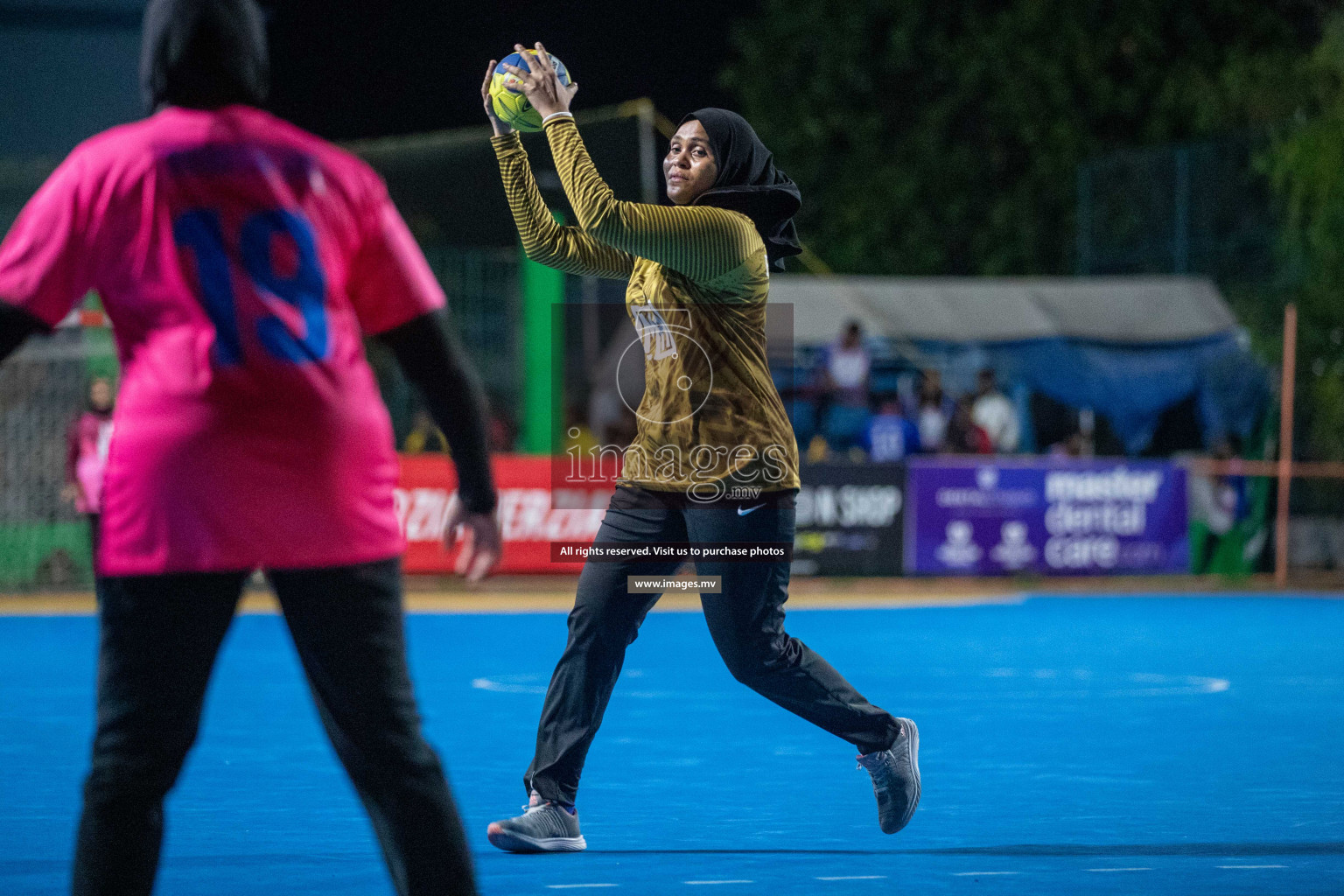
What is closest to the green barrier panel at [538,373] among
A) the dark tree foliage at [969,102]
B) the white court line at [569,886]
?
the white court line at [569,886]

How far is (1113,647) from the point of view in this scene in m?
12.6

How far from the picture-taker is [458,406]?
11.0 feet

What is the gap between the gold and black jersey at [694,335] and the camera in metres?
5.12

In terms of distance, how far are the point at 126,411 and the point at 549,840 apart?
2.49m

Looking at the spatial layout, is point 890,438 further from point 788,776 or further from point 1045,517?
point 788,776

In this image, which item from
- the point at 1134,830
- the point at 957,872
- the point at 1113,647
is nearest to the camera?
the point at 957,872

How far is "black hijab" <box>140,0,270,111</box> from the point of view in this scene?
130 inches

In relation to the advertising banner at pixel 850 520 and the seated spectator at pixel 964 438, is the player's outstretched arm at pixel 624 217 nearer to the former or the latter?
the advertising banner at pixel 850 520

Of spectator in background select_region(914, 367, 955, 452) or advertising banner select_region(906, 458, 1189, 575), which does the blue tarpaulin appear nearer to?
spectator in background select_region(914, 367, 955, 452)

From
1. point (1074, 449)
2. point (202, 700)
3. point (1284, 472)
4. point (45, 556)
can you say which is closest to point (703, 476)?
point (202, 700)

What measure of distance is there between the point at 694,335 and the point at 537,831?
4.76 feet

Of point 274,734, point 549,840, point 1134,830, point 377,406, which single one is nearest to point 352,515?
point 377,406

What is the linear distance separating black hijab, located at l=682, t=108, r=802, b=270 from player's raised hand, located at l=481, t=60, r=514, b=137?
0.52 metres

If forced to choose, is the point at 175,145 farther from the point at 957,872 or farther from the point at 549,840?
the point at 957,872
